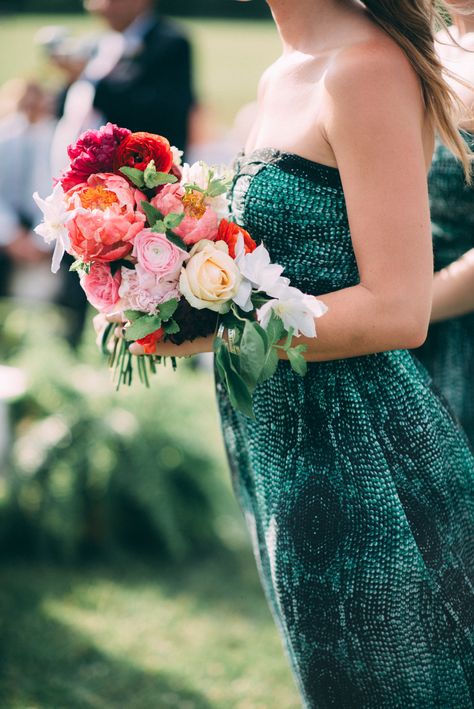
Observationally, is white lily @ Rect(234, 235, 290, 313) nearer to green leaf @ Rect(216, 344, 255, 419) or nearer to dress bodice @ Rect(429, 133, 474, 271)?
green leaf @ Rect(216, 344, 255, 419)

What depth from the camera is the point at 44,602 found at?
3688mm

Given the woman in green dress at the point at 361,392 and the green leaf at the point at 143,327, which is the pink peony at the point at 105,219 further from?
the woman in green dress at the point at 361,392

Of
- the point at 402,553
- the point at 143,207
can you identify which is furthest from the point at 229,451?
the point at 143,207

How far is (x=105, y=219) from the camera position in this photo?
1.55 meters

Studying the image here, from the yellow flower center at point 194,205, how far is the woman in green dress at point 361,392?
0.51 ft

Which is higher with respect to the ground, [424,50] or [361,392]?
[424,50]

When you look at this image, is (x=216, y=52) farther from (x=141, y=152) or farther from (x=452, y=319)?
(x=141, y=152)

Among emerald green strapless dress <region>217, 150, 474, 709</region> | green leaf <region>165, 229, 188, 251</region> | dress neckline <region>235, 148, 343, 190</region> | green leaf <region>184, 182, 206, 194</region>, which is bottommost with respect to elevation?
emerald green strapless dress <region>217, 150, 474, 709</region>

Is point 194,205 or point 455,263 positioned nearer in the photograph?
point 194,205

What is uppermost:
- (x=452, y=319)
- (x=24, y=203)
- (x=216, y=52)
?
(x=216, y=52)

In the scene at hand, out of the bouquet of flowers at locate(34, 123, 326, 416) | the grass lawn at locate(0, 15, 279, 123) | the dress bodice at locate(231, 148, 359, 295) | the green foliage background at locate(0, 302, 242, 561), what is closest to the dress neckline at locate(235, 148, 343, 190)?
the dress bodice at locate(231, 148, 359, 295)

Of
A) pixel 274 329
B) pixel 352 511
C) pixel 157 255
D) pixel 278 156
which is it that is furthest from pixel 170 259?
pixel 352 511

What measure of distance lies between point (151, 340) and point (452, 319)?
1042 millimetres

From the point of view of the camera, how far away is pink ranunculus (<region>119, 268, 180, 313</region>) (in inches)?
62.0
